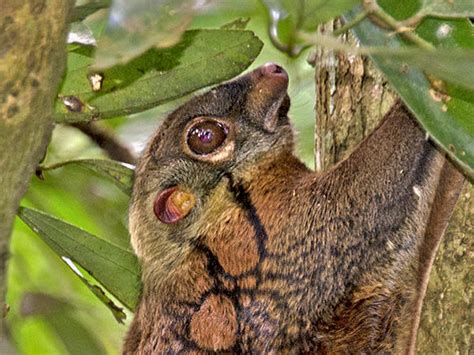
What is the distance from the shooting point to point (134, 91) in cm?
281

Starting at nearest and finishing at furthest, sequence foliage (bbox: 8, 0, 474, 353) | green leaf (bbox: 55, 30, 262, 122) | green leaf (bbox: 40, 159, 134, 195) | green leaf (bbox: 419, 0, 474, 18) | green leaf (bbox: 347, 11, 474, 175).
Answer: foliage (bbox: 8, 0, 474, 353), green leaf (bbox: 419, 0, 474, 18), green leaf (bbox: 347, 11, 474, 175), green leaf (bbox: 55, 30, 262, 122), green leaf (bbox: 40, 159, 134, 195)

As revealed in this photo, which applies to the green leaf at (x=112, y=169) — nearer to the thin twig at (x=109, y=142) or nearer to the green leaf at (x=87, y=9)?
the thin twig at (x=109, y=142)

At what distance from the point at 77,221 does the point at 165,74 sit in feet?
2.97

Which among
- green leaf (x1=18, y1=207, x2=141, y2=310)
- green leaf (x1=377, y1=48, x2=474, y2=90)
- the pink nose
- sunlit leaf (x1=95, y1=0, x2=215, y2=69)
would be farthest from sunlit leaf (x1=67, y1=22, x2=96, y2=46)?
green leaf (x1=377, y1=48, x2=474, y2=90)

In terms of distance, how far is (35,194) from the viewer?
344cm

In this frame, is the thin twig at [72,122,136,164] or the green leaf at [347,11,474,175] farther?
the thin twig at [72,122,136,164]

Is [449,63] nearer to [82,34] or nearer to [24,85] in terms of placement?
[24,85]

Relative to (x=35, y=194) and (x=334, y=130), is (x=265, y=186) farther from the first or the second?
(x=35, y=194)

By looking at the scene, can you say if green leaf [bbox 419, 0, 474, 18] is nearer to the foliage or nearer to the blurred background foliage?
the foliage

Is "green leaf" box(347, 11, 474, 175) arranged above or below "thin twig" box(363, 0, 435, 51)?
below

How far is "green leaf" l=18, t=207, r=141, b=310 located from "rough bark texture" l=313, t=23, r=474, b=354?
705 millimetres

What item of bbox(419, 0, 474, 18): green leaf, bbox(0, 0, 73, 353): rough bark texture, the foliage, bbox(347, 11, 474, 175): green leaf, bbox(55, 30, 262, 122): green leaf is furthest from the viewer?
bbox(55, 30, 262, 122): green leaf

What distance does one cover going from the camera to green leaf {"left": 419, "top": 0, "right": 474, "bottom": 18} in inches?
80.3

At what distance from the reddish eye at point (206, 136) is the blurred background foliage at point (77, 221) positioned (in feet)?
1.15
